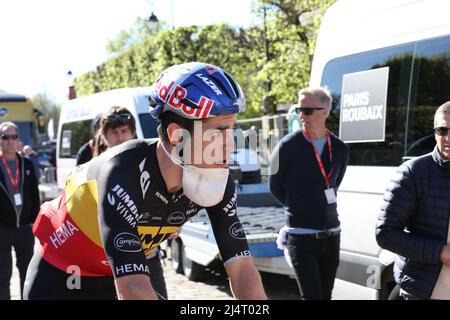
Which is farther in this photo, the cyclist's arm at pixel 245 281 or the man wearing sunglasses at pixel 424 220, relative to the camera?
the man wearing sunglasses at pixel 424 220

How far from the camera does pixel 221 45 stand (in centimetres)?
2480

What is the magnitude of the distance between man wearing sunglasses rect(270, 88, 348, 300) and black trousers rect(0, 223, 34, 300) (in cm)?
265

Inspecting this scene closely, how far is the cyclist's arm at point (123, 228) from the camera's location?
188 centimetres

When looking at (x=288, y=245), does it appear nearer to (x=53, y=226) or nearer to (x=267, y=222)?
(x=53, y=226)

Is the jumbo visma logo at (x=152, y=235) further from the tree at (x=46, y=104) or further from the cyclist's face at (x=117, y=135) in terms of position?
the tree at (x=46, y=104)

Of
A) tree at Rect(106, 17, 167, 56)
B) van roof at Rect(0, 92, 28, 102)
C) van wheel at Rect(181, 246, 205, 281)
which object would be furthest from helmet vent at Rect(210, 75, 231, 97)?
tree at Rect(106, 17, 167, 56)

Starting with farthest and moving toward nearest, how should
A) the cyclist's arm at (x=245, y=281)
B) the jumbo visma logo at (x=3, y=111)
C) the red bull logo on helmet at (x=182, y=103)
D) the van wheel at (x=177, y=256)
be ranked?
the jumbo visma logo at (x=3, y=111), the van wheel at (x=177, y=256), the cyclist's arm at (x=245, y=281), the red bull logo on helmet at (x=182, y=103)

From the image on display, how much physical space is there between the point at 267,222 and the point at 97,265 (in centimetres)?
492

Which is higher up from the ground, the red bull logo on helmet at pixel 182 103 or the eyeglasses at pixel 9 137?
the red bull logo on helmet at pixel 182 103

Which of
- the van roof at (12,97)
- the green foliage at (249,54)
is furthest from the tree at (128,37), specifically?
the van roof at (12,97)

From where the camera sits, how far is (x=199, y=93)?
2014mm

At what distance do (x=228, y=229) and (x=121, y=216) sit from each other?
1.68 ft

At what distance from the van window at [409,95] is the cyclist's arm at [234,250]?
7.32 feet

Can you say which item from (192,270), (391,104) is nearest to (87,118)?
(192,270)
